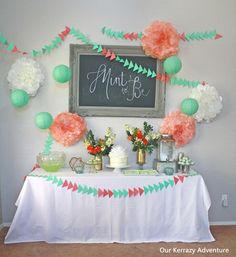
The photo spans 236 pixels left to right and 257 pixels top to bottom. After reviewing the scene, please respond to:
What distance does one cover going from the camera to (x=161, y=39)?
2902 mm

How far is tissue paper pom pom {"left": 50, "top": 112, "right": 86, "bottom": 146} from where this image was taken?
292cm

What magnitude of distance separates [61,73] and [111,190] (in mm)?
1141

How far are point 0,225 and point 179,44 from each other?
250cm

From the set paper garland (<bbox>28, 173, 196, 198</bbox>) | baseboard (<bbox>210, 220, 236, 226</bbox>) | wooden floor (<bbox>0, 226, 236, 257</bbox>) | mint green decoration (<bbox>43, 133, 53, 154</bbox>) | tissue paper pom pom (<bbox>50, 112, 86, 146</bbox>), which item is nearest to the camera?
wooden floor (<bbox>0, 226, 236, 257</bbox>)

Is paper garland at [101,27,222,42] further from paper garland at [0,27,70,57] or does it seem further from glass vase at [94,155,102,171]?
glass vase at [94,155,102,171]

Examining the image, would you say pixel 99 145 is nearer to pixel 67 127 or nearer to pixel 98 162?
pixel 98 162

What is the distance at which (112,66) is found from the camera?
9.95 ft

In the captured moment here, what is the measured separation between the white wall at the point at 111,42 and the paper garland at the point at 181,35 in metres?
0.05

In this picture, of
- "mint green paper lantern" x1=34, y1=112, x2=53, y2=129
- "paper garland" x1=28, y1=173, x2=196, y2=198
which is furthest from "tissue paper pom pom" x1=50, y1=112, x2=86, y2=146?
"paper garland" x1=28, y1=173, x2=196, y2=198

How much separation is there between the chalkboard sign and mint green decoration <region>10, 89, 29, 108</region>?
17.3 inches

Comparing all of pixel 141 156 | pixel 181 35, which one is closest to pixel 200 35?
pixel 181 35

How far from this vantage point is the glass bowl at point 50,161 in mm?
2812

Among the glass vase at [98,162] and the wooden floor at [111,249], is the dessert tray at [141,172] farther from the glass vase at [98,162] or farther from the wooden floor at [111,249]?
the wooden floor at [111,249]

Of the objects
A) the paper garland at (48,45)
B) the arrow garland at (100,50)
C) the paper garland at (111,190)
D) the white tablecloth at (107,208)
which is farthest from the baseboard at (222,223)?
the paper garland at (48,45)
